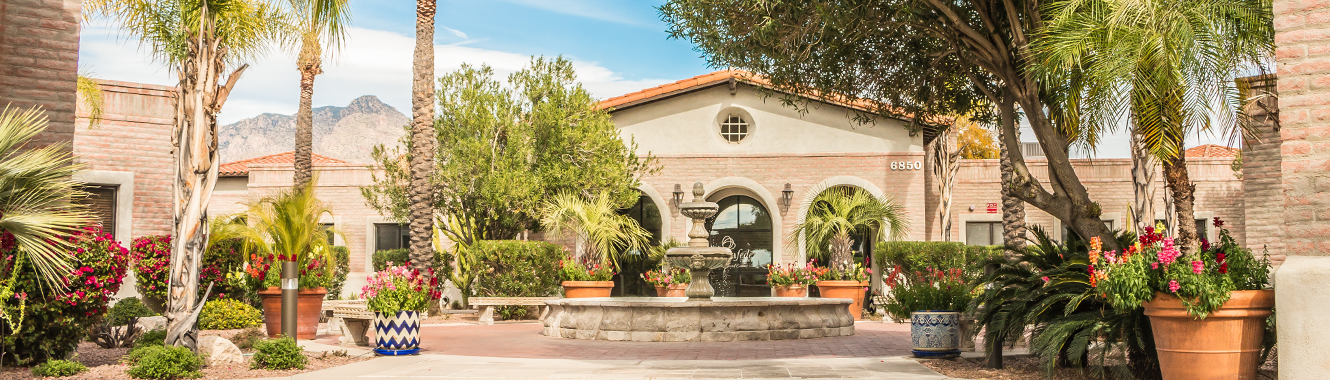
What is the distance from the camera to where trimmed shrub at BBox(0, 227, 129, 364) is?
26.1 feet

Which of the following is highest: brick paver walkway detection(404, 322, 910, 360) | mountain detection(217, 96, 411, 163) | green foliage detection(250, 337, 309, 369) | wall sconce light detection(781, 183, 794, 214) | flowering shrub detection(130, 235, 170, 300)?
mountain detection(217, 96, 411, 163)

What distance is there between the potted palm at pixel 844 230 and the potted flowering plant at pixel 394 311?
9363 mm

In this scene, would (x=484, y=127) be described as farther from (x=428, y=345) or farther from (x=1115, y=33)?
(x=1115, y=33)

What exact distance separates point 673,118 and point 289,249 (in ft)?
36.3

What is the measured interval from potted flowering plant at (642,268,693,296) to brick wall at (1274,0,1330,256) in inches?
509

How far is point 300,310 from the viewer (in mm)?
12859

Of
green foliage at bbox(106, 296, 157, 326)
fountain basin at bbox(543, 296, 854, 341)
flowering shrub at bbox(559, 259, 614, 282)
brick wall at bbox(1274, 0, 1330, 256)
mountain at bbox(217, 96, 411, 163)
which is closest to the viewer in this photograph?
brick wall at bbox(1274, 0, 1330, 256)

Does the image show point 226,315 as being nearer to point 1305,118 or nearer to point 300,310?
point 300,310

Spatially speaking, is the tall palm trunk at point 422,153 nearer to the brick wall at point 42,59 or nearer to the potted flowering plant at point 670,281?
the potted flowering plant at point 670,281

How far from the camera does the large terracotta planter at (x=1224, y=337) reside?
649 centimetres

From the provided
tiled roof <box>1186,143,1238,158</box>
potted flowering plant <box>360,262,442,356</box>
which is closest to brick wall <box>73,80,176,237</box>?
potted flowering plant <box>360,262,442,356</box>

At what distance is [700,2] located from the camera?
1011 centimetres

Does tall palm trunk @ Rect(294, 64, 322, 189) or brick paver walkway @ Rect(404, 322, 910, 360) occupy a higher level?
tall palm trunk @ Rect(294, 64, 322, 189)

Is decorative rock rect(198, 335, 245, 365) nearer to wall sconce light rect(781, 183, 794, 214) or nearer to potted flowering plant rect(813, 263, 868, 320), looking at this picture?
potted flowering plant rect(813, 263, 868, 320)
